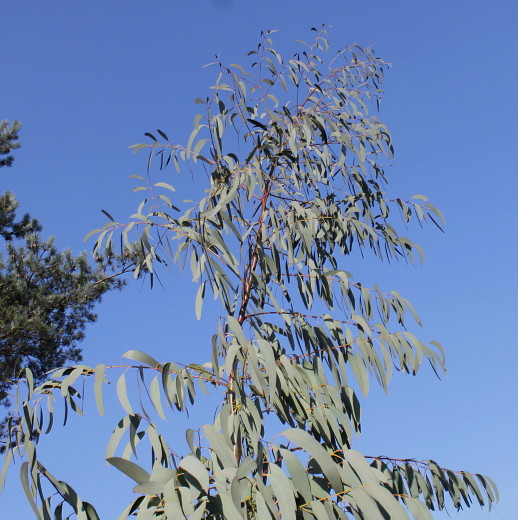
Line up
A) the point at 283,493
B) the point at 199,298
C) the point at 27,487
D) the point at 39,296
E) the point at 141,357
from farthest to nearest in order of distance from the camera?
the point at 39,296, the point at 199,298, the point at 141,357, the point at 27,487, the point at 283,493

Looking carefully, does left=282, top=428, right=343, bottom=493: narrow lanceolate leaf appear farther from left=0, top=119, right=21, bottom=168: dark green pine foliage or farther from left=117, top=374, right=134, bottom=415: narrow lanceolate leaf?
left=0, top=119, right=21, bottom=168: dark green pine foliage

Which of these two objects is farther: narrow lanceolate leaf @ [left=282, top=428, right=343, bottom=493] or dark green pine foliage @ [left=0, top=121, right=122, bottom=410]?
dark green pine foliage @ [left=0, top=121, right=122, bottom=410]

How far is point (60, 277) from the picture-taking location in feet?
17.1

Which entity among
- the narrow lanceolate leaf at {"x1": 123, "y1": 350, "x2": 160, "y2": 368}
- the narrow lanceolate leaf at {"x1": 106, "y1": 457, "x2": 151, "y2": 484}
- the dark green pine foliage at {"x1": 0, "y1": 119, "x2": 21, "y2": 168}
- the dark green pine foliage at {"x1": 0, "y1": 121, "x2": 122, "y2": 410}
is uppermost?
the dark green pine foliage at {"x1": 0, "y1": 119, "x2": 21, "y2": 168}

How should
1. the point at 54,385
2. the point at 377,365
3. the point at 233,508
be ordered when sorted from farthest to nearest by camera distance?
the point at 377,365
the point at 54,385
the point at 233,508

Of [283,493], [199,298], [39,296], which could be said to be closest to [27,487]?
[283,493]

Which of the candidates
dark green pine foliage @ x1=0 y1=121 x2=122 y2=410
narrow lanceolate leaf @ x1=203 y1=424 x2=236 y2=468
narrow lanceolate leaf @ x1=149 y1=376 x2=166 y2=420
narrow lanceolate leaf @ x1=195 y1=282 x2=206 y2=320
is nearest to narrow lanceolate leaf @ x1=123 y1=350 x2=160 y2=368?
narrow lanceolate leaf @ x1=149 y1=376 x2=166 y2=420

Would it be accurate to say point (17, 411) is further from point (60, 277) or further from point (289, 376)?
point (60, 277)

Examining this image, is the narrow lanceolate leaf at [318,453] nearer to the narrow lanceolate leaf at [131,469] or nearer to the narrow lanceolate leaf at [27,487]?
the narrow lanceolate leaf at [131,469]

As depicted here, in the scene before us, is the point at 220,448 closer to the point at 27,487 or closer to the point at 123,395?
the point at 123,395

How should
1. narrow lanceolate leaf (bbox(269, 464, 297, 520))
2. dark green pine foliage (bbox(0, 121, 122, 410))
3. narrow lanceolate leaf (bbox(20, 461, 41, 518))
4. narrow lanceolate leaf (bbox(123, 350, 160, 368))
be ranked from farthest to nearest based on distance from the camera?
dark green pine foliage (bbox(0, 121, 122, 410)), narrow lanceolate leaf (bbox(123, 350, 160, 368)), narrow lanceolate leaf (bbox(20, 461, 41, 518)), narrow lanceolate leaf (bbox(269, 464, 297, 520))

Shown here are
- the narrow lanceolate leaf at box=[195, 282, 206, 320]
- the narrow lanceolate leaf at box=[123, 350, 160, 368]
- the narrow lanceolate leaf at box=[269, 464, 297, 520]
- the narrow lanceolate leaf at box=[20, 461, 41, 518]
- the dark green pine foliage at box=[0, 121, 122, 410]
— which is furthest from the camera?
the dark green pine foliage at box=[0, 121, 122, 410]

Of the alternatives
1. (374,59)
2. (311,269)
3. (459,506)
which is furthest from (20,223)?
(459,506)

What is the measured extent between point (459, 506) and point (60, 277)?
12.7ft
